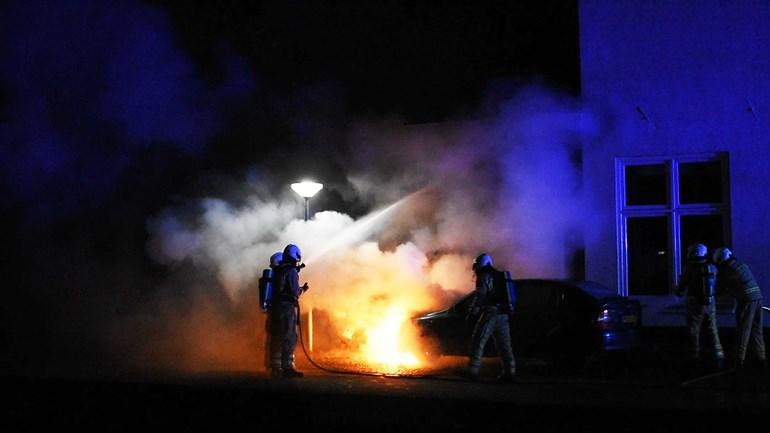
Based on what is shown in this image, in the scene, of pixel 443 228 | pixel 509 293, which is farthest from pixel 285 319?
pixel 443 228

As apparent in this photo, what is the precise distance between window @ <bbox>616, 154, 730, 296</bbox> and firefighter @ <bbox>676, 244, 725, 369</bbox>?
2.33 meters

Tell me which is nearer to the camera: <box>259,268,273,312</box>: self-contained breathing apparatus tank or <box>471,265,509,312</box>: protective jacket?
<box>471,265,509,312</box>: protective jacket

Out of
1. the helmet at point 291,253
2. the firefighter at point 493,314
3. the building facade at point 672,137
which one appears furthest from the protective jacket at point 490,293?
the building facade at point 672,137

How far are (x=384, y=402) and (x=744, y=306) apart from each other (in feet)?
17.9

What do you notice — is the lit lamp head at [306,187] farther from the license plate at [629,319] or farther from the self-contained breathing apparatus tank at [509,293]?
the license plate at [629,319]

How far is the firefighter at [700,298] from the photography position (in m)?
12.5

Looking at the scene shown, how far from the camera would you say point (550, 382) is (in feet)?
38.4

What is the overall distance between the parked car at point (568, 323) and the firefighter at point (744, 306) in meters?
1.35

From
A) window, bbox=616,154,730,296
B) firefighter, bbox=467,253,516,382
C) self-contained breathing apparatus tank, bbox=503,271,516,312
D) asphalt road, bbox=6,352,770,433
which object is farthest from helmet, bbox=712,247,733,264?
firefighter, bbox=467,253,516,382

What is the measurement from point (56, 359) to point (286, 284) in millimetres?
5157

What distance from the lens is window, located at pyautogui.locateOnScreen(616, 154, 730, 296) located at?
588 inches

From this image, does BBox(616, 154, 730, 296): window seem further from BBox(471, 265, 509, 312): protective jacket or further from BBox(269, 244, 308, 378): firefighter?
BBox(269, 244, 308, 378): firefighter

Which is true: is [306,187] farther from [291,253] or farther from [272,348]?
[272,348]

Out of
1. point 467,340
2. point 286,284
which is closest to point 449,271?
point 467,340
